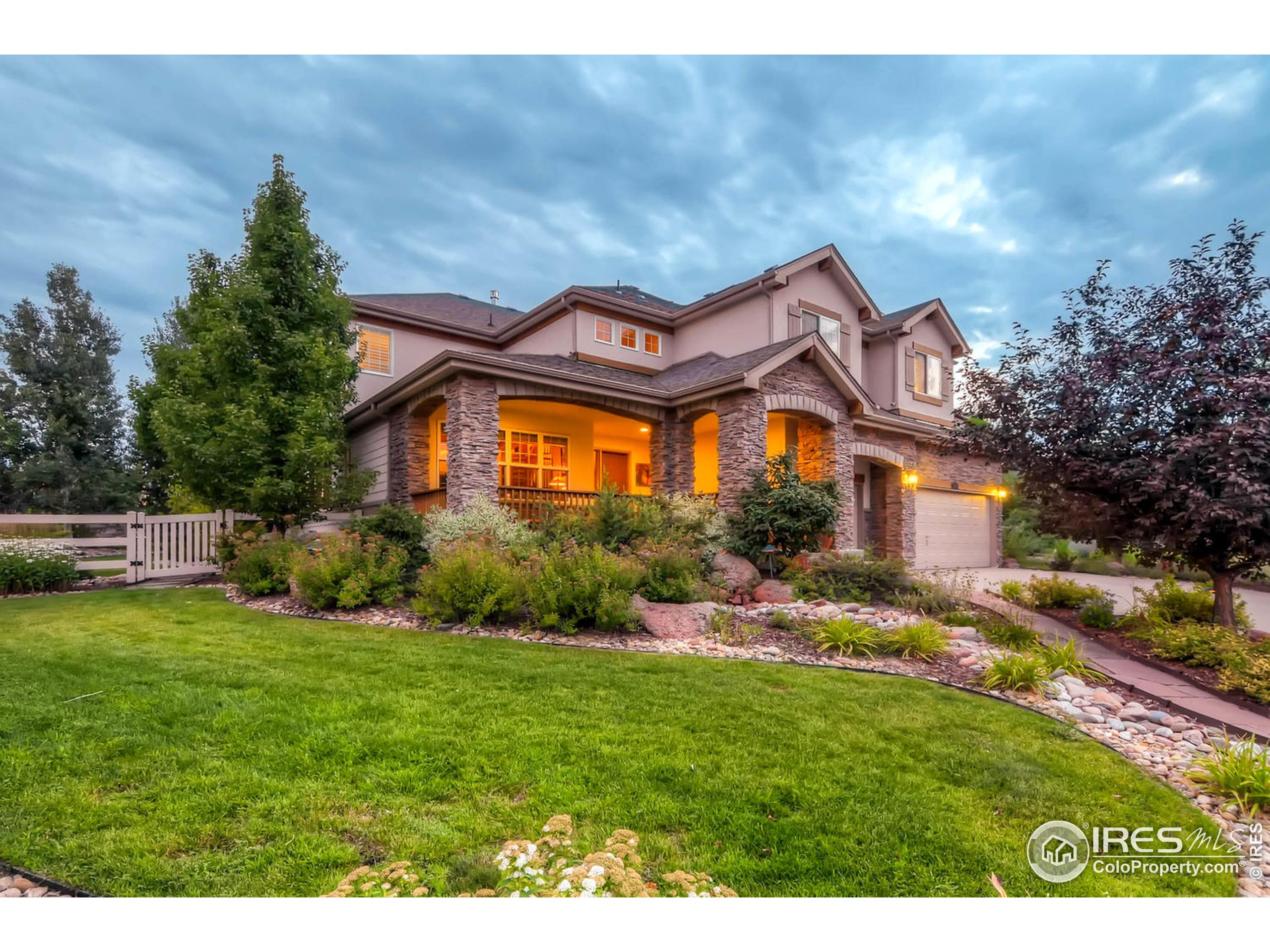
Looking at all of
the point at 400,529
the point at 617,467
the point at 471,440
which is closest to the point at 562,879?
the point at 400,529

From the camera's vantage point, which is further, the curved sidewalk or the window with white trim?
the window with white trim

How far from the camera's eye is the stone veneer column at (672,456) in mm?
12133

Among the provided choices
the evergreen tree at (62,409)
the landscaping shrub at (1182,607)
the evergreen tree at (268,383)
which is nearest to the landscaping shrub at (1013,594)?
the landscaping shrub at (1182,607)

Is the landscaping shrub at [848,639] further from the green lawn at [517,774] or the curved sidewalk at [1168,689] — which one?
the curved sidewalk at [1168,689]

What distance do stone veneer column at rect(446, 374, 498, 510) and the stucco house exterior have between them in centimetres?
3

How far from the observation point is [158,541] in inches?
423

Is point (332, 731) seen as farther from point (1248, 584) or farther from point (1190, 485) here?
point (1248, 584)

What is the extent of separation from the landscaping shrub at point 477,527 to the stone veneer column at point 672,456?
3559 millimetres

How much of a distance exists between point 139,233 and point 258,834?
683 centimetres

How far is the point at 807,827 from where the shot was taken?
254 cm

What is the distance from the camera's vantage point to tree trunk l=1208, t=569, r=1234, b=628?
21.0ft

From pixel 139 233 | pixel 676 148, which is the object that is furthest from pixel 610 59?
pixel 139 233

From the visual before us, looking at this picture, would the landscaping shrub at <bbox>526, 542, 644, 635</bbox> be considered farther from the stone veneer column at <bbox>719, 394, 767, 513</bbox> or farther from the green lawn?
the stone veneer column at <bbox>719, 394, 767, 513</bbox>

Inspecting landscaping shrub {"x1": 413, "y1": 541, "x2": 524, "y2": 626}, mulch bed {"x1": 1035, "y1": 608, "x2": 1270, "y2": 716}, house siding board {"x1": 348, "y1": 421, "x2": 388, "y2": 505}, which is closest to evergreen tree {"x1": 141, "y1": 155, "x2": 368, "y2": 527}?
house siding board {"x1": 348, "y1": 421, "x2": 388, "y2": 505}
